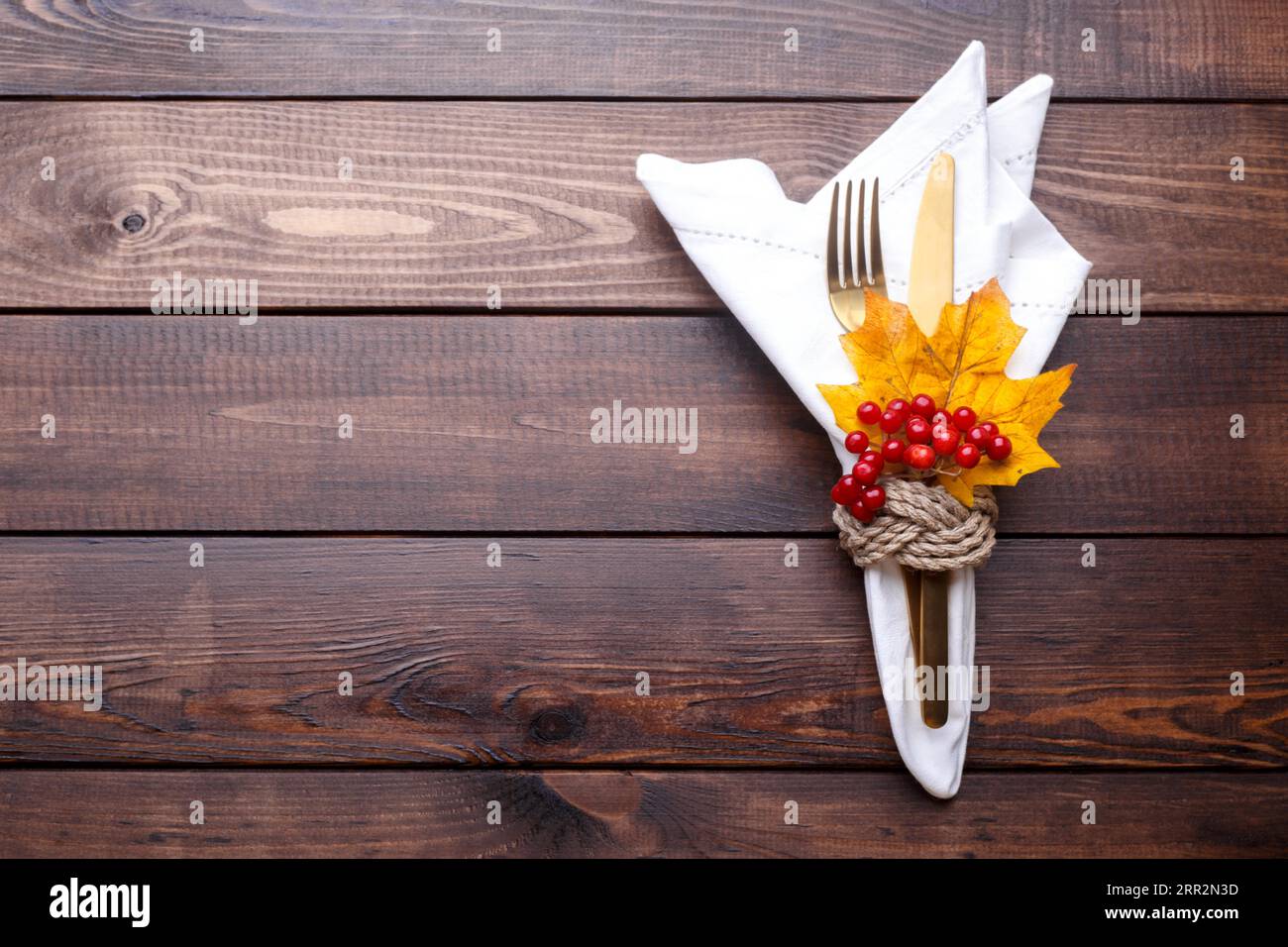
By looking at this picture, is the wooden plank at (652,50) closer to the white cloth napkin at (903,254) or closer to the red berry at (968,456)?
the white cloth napkin at (903,254)

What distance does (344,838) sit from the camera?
2.26 ft

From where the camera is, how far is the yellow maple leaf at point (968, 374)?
0.63 metres

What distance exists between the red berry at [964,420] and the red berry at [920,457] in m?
0.03

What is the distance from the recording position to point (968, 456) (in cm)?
61

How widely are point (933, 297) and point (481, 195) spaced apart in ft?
1.16

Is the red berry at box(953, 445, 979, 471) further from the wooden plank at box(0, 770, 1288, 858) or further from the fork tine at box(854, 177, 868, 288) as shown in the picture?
the wooden plank at box(0, 770, 1288, 858)

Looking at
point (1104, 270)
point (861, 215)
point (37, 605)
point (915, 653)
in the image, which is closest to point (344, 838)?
point (37, 605)

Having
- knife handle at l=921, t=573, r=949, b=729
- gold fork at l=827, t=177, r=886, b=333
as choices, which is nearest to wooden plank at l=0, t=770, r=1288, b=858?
knife handle at l=921, t=573, r=949, b=729

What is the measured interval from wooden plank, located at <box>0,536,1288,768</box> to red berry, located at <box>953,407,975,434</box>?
0.45ft

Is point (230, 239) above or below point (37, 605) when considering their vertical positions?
above

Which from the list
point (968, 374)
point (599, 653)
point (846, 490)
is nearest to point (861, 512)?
point (846, 490)

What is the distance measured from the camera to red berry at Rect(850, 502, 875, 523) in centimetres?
64
